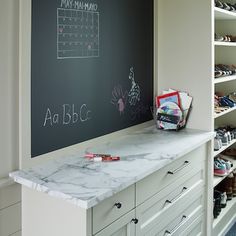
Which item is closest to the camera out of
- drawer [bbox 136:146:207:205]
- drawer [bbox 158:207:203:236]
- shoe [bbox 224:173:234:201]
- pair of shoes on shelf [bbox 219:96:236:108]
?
drawer [bbox 136:146:207:205]

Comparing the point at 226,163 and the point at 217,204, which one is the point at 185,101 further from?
the point at 217,204

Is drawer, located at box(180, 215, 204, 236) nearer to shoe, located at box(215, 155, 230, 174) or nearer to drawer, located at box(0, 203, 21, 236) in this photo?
shoe, located at box(215, 155, 230, 174)

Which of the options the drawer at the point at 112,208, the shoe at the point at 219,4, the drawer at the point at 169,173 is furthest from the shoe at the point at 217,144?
the drawer at the point at 112,208

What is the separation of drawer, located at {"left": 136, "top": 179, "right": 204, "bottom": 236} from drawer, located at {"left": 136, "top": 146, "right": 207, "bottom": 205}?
47 mm

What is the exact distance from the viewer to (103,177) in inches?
69.2

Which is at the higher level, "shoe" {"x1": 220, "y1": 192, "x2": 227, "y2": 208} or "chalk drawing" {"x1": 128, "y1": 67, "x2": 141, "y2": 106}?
"chalk drawing" {"x1": 128, "y1": 67, "x2": 141, "y2": 106}

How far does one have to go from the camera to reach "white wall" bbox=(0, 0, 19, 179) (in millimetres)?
1713

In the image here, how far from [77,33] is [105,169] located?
0.74 metres

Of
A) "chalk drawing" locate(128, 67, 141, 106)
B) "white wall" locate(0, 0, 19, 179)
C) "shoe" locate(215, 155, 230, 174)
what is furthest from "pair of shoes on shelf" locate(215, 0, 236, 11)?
"white wall" locate(0, 0, 19, 179)

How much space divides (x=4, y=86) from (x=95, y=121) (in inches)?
26.1

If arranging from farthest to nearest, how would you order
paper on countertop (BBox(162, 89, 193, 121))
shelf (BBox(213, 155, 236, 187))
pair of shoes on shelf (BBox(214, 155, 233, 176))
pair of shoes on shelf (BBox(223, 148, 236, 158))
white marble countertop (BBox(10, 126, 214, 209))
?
pair of shoes on shelf (BBox(223, 148, 236, 158)), pair of shoes on shelf (BBox(214, 155, 233, 176)), shelf (BBox(213, 155, 236, 187)), paper on countertop (BBox(162, 89, 193, 121)), white marble countertop (BBox(10, 126, 214, 209))

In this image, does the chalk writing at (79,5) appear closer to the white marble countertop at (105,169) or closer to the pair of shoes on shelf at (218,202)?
the white marble countertop at (105,169)

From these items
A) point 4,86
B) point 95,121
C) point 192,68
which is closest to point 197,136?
point 192,68

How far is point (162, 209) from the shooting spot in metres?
2.10
